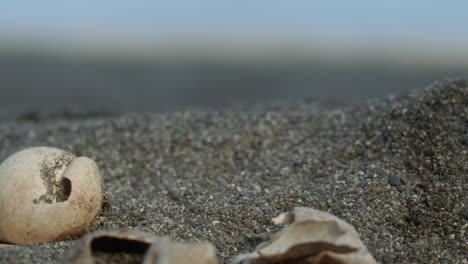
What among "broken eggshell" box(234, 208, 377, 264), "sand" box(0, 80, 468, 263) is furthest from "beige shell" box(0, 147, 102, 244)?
"broken eggshell" box(234, 208, 377, 264)

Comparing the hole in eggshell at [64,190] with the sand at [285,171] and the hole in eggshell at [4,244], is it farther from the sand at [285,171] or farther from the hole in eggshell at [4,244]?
the hole in eggshell at [4,244]

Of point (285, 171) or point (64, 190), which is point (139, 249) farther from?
point (285, 171)

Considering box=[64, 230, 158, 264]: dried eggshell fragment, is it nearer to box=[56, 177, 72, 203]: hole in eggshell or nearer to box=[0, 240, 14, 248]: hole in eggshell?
box=[56, 177, 72, 203]: hole in eggshell

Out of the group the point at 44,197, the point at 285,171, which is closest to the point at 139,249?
the point at 44,197

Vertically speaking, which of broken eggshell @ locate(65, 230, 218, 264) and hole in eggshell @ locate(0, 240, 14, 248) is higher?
broken eggshell @ locate(65, 230, 218, 264)

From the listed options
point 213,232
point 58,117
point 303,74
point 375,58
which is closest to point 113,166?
point 213,232

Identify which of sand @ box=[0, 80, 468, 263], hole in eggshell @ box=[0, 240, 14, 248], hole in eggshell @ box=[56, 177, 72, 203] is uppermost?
hole in eggshell @ box=[56, 177, 72, 203]
